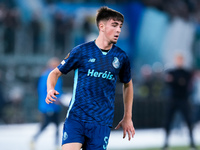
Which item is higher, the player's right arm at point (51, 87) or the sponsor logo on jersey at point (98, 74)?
the sponsor logo on jersey at point (98, 74)

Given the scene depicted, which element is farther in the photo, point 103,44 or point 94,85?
point 103,44

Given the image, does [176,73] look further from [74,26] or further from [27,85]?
[74,26]

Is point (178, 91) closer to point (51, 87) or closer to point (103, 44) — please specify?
point (103, 44)

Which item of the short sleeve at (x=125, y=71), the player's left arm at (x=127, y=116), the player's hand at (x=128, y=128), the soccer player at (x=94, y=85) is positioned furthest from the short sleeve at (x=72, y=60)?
the player's hand at (x=128, y=128)

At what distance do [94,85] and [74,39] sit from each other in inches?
892

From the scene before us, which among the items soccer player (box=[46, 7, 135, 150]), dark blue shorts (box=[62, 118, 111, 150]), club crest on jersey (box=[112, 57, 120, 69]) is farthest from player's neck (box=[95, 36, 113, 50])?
dark blue shorts (box=[62, 118, 111, 150])

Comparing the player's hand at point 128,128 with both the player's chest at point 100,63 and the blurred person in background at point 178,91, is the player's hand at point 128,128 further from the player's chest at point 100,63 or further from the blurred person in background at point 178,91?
the blurred person in background at point 178,91

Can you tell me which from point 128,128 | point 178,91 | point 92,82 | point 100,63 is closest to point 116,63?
point 100,63

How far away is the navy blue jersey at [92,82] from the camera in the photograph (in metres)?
5.51

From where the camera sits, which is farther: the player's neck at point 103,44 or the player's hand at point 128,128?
the player's hand at point 128,128

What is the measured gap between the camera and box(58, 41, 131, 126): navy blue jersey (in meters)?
5.51

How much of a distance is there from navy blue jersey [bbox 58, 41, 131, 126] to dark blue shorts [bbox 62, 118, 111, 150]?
62 mm

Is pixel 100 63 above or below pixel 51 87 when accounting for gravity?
above

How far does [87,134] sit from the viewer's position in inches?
215
